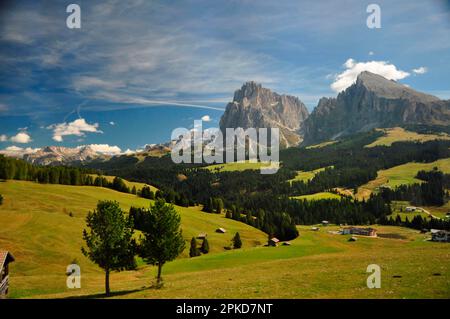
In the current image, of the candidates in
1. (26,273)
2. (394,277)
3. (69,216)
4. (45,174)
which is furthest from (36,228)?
(394,277)

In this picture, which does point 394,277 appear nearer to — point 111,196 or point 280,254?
point 280,254

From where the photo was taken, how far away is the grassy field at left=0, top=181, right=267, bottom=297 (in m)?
70.1

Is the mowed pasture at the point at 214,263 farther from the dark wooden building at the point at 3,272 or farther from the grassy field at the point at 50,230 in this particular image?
the dark wooden building at the point at 3,272

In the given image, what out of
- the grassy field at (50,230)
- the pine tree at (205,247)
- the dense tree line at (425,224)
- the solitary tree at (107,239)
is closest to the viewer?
the solitary tree at (107,239)

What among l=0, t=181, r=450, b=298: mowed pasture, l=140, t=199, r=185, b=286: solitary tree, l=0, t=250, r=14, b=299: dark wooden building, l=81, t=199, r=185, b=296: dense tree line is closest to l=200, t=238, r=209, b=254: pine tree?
l=0, t=181, r=450, b=298: mowed pasture

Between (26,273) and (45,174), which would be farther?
(45,174)

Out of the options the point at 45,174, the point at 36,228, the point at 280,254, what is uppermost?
the point at 45,174

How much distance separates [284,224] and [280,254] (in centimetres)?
6124

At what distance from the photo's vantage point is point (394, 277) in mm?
32562

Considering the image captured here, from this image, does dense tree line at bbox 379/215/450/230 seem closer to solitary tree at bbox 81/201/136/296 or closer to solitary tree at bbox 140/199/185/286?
solitary tree at bbox 140/199/185/286

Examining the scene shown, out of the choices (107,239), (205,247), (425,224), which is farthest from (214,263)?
(425,224)

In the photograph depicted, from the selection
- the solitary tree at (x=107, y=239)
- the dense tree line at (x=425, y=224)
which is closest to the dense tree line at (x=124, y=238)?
the solitary tree at (x=107, y=239)

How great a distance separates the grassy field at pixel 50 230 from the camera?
230ft
